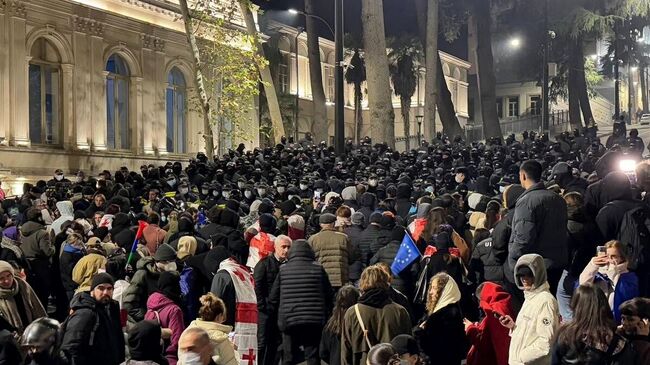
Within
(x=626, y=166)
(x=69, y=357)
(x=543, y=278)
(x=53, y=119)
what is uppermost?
(x=53, y=119)

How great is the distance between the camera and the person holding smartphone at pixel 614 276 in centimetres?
801

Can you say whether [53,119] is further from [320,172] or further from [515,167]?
[515,167]

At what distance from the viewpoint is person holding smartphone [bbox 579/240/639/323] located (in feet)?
26.3

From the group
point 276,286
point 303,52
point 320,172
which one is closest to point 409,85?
point 303,52

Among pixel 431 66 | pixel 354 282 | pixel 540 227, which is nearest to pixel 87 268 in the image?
pixel 354 282

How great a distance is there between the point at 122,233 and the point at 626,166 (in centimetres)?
684

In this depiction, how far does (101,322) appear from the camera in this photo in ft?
25.2

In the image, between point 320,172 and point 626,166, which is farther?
point 320,172

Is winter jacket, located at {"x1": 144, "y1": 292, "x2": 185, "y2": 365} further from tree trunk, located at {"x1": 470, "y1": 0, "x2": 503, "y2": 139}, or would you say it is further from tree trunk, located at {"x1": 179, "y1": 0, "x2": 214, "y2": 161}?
tree trunk, located at {"x1": 470, "y1": 0, "x2": 503, "y2": 139}

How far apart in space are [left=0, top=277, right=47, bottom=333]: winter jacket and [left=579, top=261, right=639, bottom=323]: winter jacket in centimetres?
452

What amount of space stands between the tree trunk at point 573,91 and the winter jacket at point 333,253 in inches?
1416

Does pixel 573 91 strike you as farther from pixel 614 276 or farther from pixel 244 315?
pixel 614 276

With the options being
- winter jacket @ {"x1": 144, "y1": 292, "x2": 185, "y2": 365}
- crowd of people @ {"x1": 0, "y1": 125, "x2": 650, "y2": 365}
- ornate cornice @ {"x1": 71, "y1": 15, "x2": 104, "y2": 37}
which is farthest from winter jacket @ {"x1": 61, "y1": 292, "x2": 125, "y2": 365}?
ornate cornice @ {"x1": 71, "y1": 15, "x2": 104, "y2": 37}

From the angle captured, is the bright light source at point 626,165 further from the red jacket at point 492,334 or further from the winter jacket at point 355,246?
the red jacket at point 492,334
